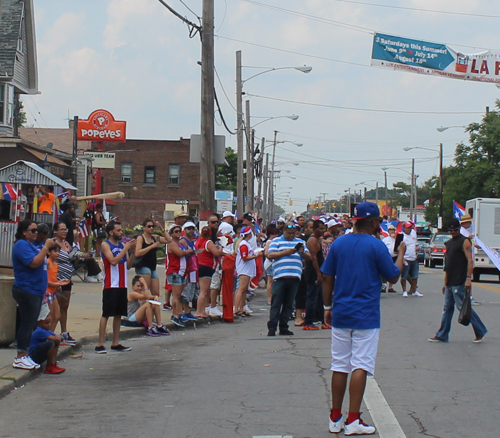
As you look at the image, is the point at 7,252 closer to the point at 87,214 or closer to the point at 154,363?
the point at 87,214

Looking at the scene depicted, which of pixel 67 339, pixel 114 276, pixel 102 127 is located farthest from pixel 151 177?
pixel 114 276

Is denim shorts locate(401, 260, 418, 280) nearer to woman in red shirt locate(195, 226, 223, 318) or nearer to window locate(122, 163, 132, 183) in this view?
woman in red shirt locate(195, 226, 223, 318)

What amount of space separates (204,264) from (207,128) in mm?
4453

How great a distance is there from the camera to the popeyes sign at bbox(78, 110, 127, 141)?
42.8 m

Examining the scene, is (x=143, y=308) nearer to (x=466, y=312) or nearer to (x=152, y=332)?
(x=152, y=332)

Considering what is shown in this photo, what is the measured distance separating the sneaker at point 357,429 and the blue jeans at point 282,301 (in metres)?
6.01

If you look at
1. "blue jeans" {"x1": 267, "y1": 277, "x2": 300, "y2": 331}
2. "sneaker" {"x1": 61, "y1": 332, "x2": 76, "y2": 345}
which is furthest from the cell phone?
"sneaker" {"x1": 61, "y1": 332, "x2": 76, "y2": 345}

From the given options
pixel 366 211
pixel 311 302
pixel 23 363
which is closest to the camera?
pixel 366 211

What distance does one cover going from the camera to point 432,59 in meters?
25.1

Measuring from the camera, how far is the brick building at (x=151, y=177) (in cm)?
5788

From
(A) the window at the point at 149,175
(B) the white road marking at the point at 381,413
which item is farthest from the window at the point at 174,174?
(B) the white road marking at the point at 381,413

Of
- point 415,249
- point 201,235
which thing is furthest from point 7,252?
point 415,249

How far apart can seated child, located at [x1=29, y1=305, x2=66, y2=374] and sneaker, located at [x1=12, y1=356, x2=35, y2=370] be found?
16 cm

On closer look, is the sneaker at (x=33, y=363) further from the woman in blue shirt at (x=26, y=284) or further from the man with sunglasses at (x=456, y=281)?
the man with sunglasses at (x=456, y=281)
